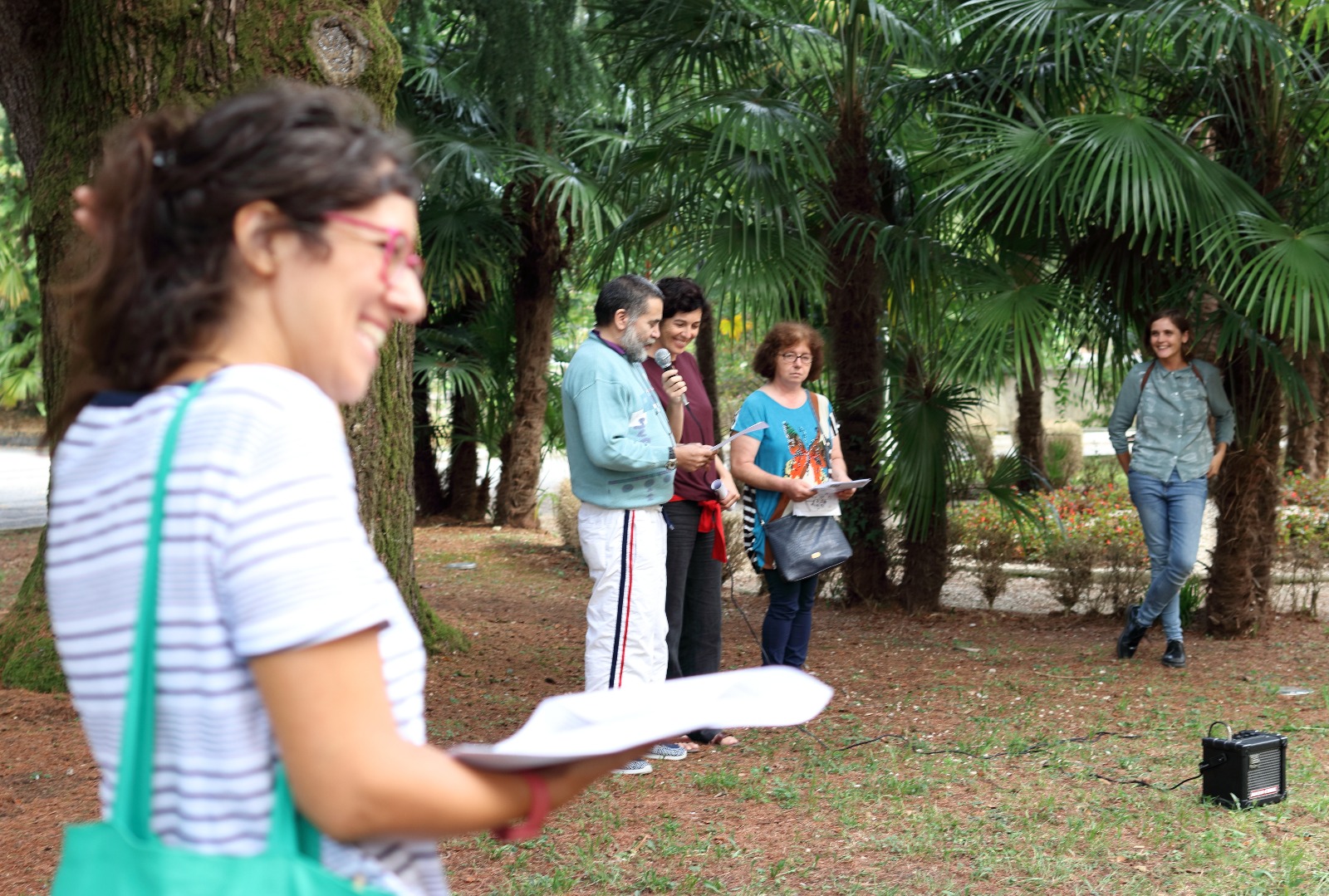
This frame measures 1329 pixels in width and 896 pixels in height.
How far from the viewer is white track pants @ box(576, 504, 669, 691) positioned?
182 inches

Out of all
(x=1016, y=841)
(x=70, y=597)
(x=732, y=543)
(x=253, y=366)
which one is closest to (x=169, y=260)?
(x=253, y=366)

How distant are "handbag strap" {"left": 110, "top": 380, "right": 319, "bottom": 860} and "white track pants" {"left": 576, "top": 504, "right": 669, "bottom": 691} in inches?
142

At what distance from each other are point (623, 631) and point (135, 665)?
3678mm

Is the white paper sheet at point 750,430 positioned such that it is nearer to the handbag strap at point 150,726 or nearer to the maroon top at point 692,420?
the maroon top at point 692,420

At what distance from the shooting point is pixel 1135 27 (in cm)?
659

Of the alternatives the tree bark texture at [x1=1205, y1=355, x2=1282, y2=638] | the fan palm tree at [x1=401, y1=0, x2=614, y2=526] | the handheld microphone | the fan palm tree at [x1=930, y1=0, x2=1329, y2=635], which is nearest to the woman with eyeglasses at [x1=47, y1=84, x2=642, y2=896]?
the handheld microphone

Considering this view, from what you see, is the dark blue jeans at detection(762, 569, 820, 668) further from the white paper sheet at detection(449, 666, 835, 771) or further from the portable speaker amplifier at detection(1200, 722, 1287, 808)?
the white paper sheet at detection(449, 666, 835, 771)

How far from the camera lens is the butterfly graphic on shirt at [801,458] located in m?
5.70

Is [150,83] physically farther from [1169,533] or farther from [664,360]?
[1169,533]

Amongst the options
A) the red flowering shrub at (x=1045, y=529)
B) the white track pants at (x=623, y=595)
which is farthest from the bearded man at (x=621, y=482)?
the red flowering shrub at (x=1045, y=529)

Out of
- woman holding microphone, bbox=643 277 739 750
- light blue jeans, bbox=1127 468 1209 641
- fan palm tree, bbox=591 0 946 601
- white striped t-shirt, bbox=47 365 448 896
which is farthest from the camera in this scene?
fan palm tree, bbox=591 0 946 601

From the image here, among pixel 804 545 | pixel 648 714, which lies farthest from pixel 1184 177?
pixel 648 714

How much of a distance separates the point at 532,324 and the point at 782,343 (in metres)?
6.95

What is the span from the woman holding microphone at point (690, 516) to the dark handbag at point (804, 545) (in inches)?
14.5
